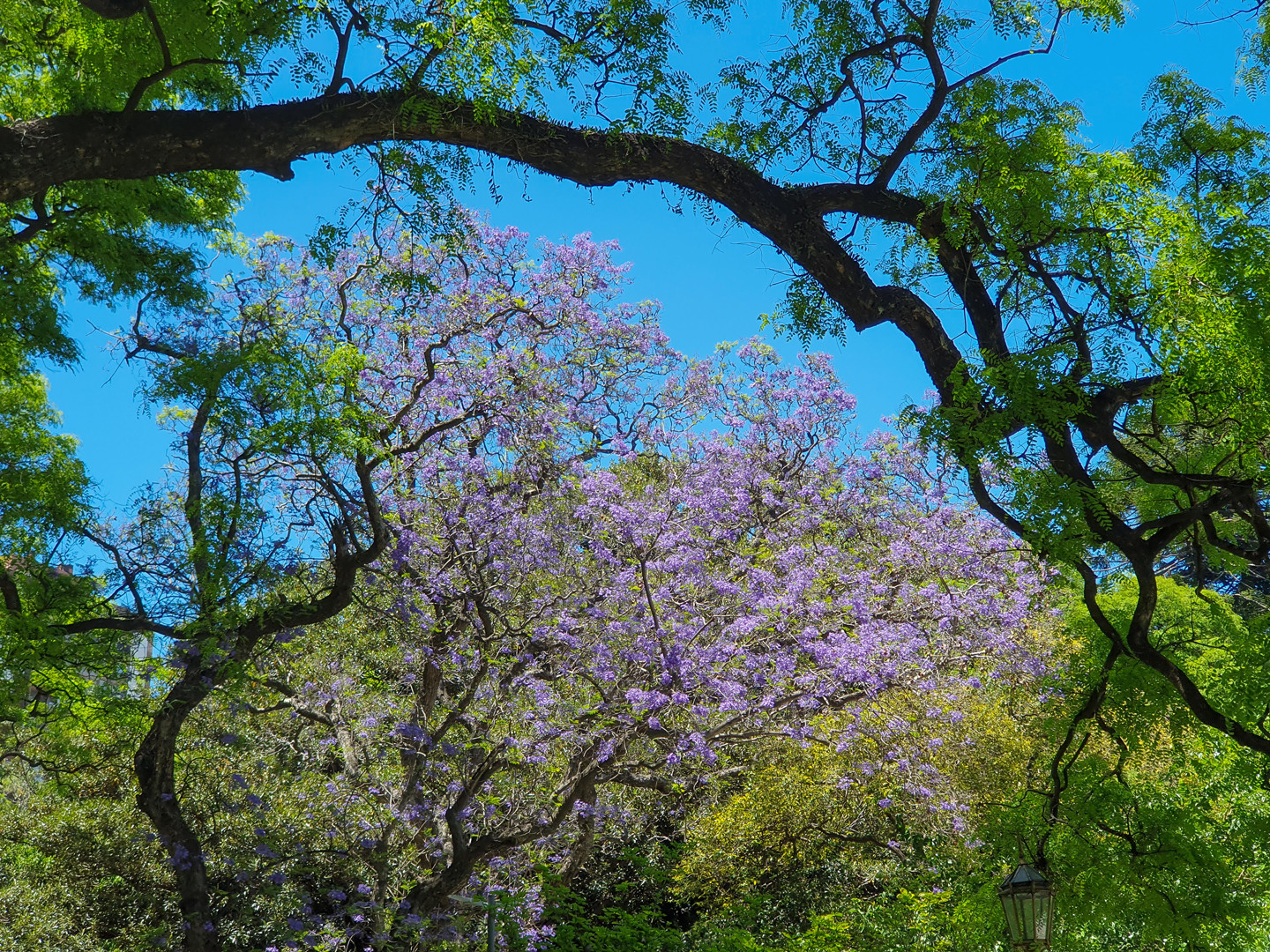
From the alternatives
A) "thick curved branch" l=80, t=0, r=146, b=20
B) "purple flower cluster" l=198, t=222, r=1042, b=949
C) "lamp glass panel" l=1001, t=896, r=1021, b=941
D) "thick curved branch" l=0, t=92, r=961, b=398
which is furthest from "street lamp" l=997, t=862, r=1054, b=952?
"thick curved branch" l=80, t=0, r=146, b=20

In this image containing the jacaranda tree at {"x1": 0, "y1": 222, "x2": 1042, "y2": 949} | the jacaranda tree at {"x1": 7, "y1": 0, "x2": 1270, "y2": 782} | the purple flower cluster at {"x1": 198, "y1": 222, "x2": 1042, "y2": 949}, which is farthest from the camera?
the purple flower cluster at {"x1": 198, "y1": 222, "x2": 1042, "y2": 949}

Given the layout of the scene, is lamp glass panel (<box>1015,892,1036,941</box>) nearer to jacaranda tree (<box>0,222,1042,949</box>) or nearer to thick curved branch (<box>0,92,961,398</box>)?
thick curved branch (<box>0,92,961,398</box>)

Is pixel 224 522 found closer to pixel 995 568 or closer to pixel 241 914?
pixel 241 914

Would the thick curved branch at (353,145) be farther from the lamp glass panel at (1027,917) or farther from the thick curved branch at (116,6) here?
the lamp glass panel at (1027,917)

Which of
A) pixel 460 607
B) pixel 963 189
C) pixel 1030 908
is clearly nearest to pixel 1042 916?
pixel 1030 908

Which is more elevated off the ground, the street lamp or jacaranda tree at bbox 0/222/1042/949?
jacaranda tree at bbox 0/222/1042/949

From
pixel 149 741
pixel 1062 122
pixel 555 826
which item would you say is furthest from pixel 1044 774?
pixel 149 741

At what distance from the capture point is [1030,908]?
14.9 ft

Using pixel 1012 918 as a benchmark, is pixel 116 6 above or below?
above

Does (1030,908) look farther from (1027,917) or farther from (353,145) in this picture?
(353,145)

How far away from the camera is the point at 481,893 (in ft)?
28.8

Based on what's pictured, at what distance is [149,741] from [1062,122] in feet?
21.6

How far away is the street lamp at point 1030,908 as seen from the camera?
→ 4.55 m

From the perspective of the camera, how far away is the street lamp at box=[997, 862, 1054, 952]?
14.9ft
